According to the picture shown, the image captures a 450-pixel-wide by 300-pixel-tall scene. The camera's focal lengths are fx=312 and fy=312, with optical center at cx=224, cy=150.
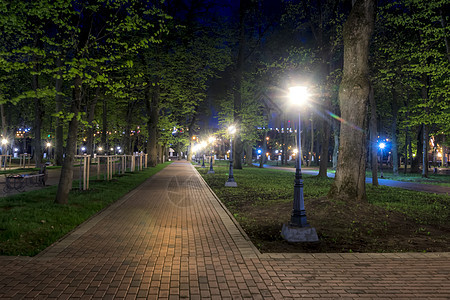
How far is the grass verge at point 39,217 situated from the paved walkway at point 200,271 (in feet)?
1.64

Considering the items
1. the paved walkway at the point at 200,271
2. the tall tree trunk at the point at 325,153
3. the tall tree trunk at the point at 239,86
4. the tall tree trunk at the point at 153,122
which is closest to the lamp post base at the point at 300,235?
the paved walkway at the point at 200,271

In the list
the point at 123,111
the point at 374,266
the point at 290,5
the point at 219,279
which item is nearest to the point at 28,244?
the point at 219,279

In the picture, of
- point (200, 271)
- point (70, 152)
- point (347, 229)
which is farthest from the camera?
point (70, 152)

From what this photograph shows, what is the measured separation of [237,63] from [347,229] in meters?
29.3

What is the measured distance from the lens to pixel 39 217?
7.82m

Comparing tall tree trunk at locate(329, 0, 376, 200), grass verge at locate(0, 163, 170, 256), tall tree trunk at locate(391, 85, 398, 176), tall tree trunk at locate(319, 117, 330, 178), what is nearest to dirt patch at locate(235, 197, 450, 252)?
tall tree trunk at locate(329, 0, 376, 200)

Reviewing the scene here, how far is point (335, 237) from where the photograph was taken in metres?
6.81

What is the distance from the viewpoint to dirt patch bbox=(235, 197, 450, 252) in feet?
20.3

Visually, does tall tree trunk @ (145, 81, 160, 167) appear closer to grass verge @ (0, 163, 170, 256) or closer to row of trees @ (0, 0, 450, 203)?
row of trees @ (0, 0, 450, 203)

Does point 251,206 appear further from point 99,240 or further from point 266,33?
point 266,33

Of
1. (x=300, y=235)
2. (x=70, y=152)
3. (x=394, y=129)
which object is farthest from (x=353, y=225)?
(x=394, y=129)

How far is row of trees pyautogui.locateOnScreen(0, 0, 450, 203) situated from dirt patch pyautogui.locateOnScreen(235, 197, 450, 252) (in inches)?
46.4

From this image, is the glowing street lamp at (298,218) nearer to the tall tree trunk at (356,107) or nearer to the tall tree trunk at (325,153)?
the tall tree trunk at (356,107)

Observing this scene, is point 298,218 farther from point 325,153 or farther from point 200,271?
point 325,153
